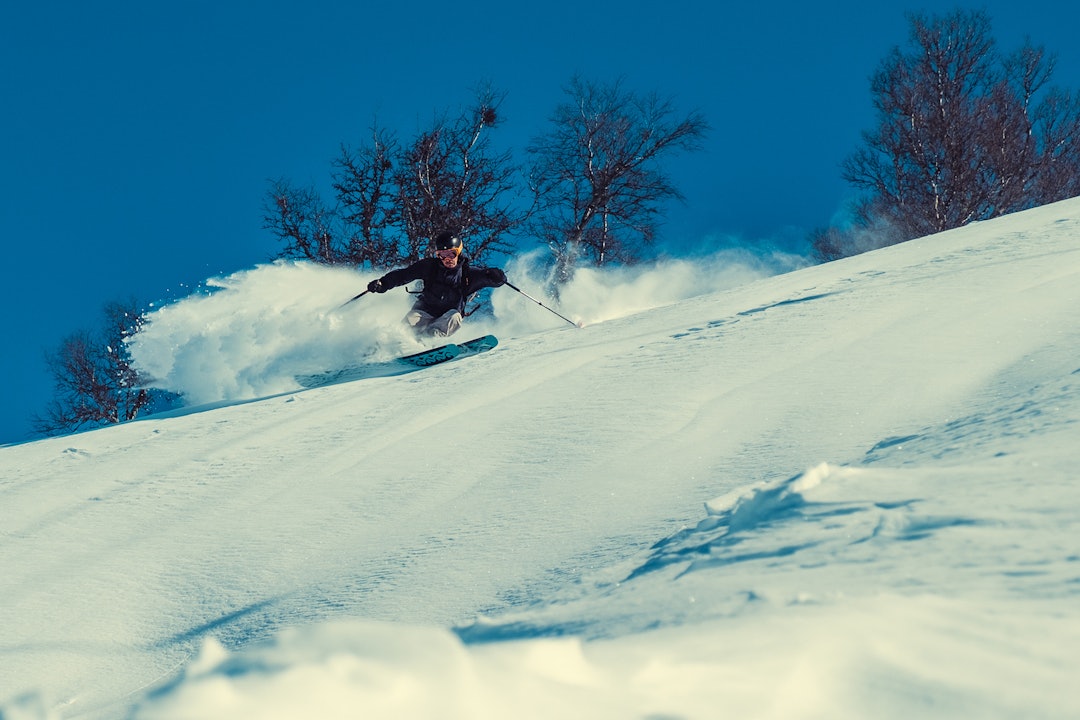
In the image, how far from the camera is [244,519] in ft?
17.7

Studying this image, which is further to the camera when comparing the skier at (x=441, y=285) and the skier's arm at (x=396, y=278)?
the skier at (x=441, y=285)

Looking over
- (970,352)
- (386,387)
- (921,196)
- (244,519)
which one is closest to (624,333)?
(386,387)

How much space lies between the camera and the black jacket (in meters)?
10.5

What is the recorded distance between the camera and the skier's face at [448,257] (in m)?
10.3

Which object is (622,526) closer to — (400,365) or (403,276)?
(400,365)

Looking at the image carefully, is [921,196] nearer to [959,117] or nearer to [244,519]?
[959,117]

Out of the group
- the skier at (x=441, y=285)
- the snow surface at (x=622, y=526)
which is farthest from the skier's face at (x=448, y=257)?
the snow surface at (x=622, y=526)

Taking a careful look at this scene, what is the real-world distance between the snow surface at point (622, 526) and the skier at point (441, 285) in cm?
48

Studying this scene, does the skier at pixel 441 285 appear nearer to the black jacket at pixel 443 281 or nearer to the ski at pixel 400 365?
the black jacket at pixel 443 281

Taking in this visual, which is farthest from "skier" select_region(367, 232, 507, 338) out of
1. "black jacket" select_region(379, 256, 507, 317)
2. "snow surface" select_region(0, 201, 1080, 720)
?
"snow surface" select_region(0, 201, 1080, 720)

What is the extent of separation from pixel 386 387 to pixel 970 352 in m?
5.05

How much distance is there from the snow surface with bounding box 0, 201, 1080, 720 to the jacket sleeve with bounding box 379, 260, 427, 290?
30.6 inches

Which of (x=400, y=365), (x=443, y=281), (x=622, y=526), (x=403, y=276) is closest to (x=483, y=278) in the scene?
(x=443, y=281)

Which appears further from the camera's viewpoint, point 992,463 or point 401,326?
point 401,326
